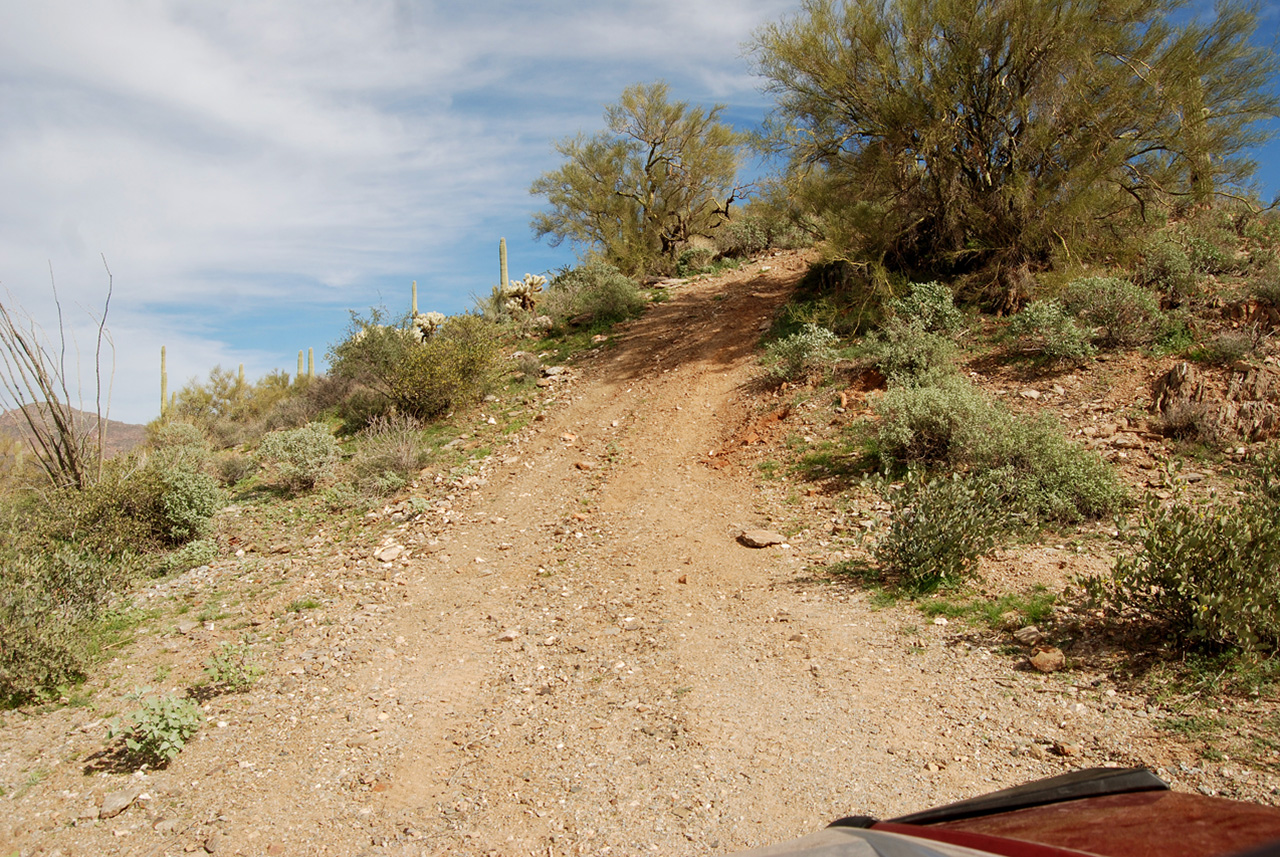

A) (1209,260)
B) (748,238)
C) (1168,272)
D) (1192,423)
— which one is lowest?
(1192,423)

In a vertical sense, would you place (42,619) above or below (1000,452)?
below

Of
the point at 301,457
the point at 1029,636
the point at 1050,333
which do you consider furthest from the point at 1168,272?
the point at 301,457

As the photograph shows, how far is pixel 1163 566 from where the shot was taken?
13.4 feet

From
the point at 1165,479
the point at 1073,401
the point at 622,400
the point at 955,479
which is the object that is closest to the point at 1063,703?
the point at 955,479

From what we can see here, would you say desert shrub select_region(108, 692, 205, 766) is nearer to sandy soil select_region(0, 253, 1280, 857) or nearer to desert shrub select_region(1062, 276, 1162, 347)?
sandy soil select_region(0, 253, 1280, 857)

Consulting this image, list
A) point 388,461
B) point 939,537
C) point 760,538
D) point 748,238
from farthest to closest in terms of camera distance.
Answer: point 748,238, point 388,461, point 760,538, point 939,537

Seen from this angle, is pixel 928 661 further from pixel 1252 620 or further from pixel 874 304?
pixel 874 304

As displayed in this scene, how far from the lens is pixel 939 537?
538 centimetres

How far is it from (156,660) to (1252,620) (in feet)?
24.5

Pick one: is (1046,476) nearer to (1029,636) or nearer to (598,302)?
(1029,636)

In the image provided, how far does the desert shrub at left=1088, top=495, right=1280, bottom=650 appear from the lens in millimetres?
3718

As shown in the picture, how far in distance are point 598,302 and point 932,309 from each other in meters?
7.90

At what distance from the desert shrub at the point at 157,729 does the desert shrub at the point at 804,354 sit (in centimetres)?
827

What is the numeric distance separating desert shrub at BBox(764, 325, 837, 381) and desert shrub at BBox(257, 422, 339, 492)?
22.1 ft
